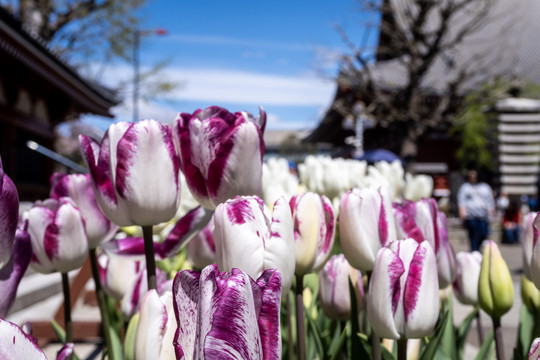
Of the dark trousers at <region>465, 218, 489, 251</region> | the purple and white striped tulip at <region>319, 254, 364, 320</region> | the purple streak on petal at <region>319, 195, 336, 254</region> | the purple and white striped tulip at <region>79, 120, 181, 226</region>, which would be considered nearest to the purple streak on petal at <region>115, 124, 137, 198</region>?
the purple and white striped tulip at <region>79, 120, 181, 226</region>

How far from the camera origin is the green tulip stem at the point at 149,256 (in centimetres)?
80

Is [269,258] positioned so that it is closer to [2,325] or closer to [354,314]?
[2,325]

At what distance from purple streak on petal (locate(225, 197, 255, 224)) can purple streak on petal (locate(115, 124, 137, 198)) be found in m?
0.17

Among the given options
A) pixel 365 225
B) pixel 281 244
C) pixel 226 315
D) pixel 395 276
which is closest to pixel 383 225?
pixel 365 225

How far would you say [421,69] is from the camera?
14953 millimetres

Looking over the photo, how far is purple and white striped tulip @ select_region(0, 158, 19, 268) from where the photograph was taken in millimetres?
587

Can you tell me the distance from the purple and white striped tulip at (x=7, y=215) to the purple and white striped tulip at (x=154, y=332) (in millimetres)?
159

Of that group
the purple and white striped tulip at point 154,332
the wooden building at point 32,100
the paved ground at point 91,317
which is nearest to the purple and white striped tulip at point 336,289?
the purple and white striped tulip at point 154,332

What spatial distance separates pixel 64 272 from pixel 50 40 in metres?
19.8

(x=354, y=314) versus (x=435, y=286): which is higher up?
(x=435, y=286)

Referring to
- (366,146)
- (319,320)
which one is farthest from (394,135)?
(319,320)

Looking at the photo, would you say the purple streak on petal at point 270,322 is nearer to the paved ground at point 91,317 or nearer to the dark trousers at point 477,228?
the paved ground at point 91,317

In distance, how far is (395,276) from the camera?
0.77 metres

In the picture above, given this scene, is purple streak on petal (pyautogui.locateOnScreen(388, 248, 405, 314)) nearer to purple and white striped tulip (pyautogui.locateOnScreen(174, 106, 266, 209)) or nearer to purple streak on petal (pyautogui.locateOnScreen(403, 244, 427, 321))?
purple streak on petal (pyautogui.locateOnScreen(403, 244, 427, 321))
